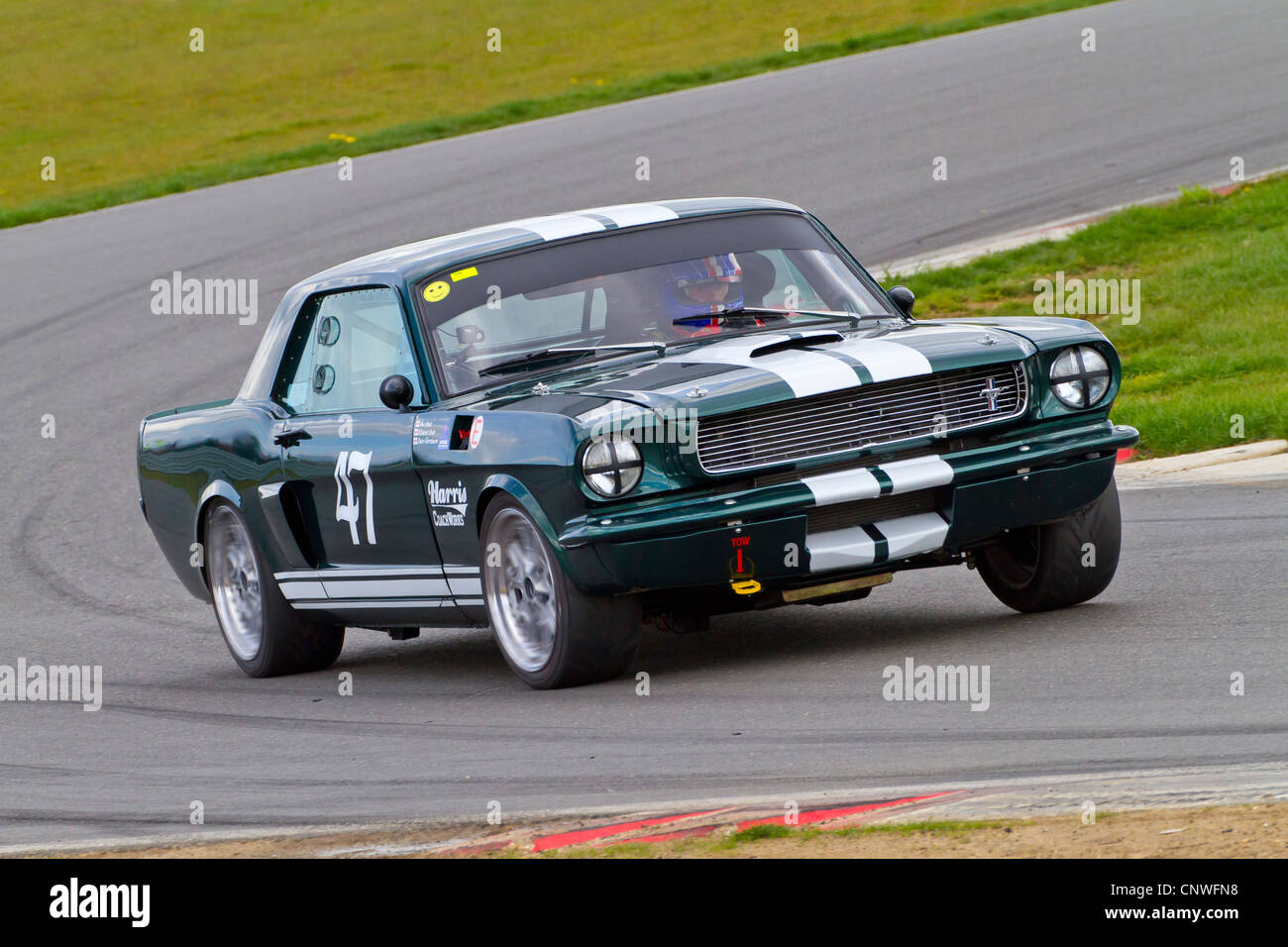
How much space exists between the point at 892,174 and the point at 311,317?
472 inches

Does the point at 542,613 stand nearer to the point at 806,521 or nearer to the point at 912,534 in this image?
the point at 806,521

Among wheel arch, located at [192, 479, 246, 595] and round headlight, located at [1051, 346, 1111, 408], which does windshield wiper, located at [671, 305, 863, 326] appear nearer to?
round headlight, located at [1051, 346, 1111, 408]

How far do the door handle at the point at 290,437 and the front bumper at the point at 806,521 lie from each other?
77.5 inches

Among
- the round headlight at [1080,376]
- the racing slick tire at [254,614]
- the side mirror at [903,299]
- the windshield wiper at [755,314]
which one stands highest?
the side mirror at [903,299]

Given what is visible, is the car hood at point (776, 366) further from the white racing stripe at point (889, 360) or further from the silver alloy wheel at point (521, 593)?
the silver alloy wheel at point (521, 593)

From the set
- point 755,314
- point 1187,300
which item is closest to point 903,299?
point 755,314

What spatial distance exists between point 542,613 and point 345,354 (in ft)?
5.78

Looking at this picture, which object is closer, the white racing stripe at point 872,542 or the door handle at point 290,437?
the white racing stripe at point 872,542

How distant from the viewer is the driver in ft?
24.5

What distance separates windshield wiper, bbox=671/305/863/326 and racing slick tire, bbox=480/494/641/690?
1.14m

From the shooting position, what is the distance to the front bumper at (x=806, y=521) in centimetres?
635

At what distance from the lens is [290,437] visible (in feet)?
26.4

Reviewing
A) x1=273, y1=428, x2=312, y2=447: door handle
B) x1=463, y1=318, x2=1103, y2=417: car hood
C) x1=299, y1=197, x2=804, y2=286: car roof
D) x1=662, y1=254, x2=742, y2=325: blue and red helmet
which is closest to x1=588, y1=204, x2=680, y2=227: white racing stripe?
x1=299, y1=197, x2=804, y2=286: car roof

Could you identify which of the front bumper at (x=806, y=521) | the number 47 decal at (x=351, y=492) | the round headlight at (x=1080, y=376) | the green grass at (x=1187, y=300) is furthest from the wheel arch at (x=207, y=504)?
the green grass at (x=1187, y=300)
